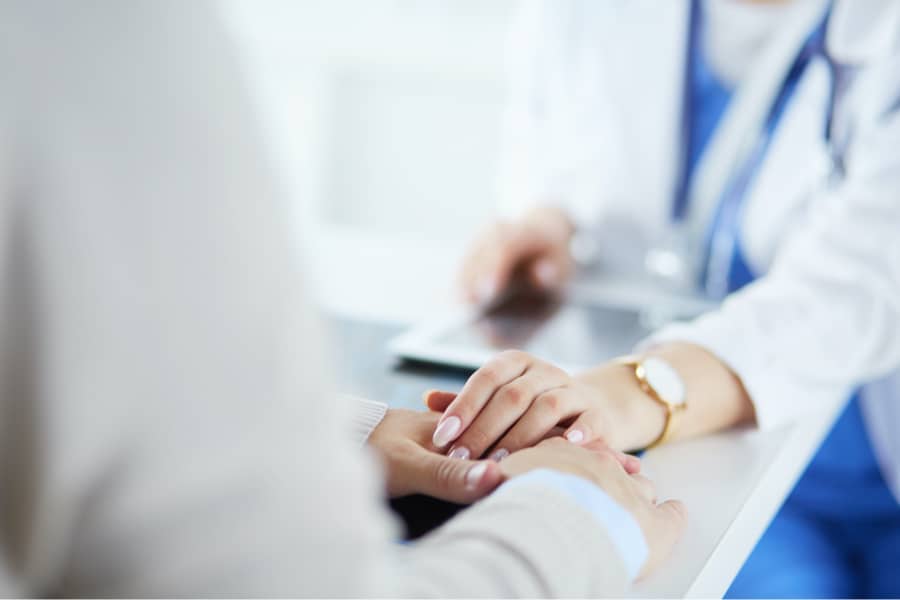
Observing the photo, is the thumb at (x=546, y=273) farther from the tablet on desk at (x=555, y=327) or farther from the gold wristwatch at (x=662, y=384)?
the gold wristwatch at (x=662, y=384)

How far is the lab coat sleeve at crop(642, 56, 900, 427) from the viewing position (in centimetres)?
83

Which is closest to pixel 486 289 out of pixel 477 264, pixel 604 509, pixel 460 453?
pixel 477 264

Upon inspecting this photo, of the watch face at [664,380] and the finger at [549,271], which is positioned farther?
the finger at [549,271]

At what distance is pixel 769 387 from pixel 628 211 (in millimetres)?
544

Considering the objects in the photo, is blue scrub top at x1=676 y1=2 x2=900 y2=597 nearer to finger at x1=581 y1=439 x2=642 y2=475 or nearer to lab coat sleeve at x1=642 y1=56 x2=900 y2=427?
lab coat sleeve at x1=642 y1=56 x2=900 y2=427

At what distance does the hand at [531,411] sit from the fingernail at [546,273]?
0.46 metres

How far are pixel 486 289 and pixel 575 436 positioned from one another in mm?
513

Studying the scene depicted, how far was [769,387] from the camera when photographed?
811 mm

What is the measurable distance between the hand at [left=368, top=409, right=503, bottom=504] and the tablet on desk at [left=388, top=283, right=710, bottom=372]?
0.22 meters

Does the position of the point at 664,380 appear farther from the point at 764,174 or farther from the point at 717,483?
the point at 764,174

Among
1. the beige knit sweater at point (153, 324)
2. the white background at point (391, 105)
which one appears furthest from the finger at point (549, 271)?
the white background at point (391, 105)

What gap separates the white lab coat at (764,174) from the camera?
34.0 inches

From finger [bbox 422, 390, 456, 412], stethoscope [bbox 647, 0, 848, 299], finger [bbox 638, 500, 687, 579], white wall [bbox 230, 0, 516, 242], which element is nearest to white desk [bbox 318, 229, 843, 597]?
finger [bbox 638, 500, 687, 579]

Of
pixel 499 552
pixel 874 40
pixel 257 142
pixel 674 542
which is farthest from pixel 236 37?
pixel 874 40
